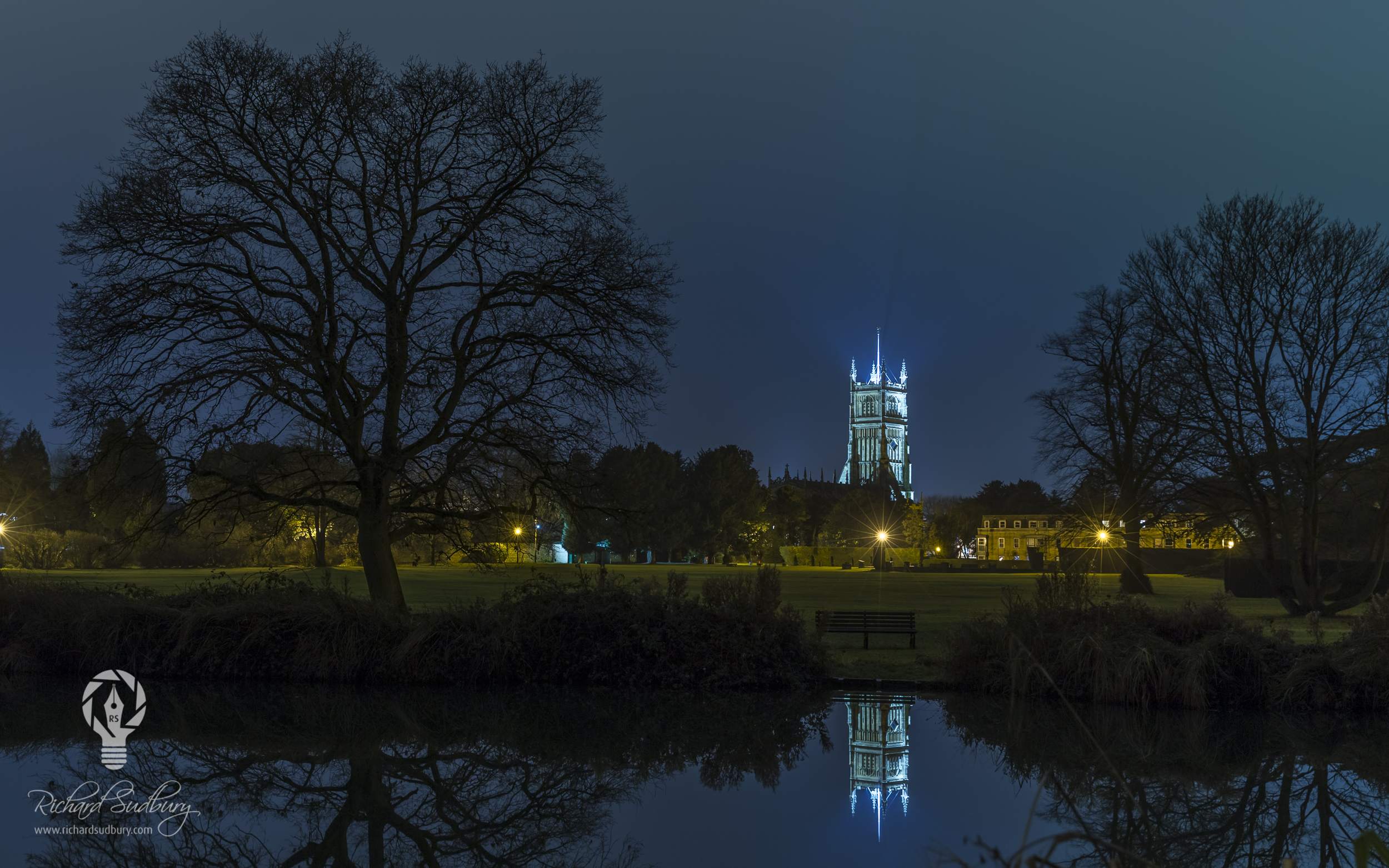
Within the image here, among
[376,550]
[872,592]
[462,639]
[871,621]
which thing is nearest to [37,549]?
[872,592]

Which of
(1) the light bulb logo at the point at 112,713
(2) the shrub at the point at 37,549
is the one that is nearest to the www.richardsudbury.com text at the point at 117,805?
(1) the light bulb logo at the point at 112,713

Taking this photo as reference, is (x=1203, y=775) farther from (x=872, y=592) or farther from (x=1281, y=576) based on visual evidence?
(x=872, y=592)

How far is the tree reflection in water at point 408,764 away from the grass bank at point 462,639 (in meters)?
0.84

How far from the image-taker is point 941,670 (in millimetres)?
18031

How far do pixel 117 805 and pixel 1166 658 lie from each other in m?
13.5

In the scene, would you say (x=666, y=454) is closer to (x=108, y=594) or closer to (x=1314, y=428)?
(x=1314, y=428)

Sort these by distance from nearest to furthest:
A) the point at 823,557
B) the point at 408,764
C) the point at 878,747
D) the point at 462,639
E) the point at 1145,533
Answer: the point at 408,764 → the point at 878,747 → the point at 462,639 → the point at 1145,533 → the point at 823,557

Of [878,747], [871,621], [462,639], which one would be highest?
[871,621]

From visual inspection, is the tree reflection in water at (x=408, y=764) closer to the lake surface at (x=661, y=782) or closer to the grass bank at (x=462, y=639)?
the lake surface at (x=661, y=782)

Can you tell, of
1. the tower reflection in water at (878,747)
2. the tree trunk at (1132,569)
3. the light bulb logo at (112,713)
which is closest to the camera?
the tower reflection in water at (878,747)

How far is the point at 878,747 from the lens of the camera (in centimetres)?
1323

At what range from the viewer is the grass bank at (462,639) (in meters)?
17.7

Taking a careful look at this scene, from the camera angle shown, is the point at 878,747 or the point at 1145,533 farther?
the point at 1145,533

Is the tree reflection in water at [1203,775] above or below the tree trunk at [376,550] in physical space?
below
